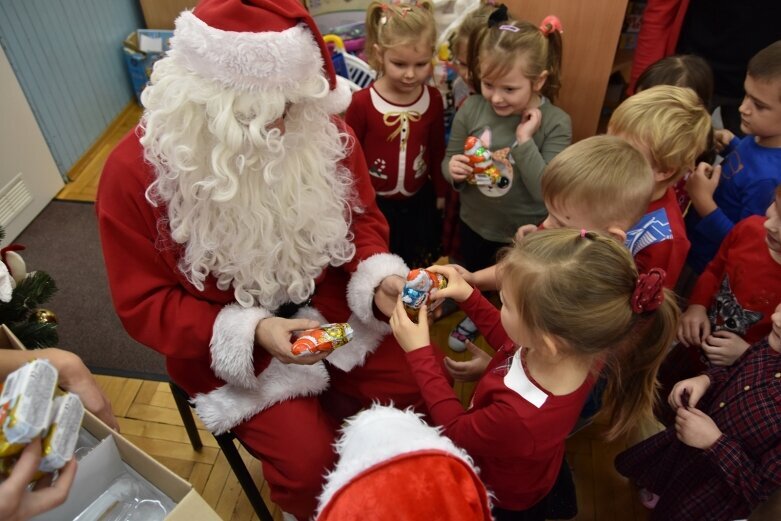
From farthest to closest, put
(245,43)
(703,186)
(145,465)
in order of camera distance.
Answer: (703,186)
(245,43)
(145,465)

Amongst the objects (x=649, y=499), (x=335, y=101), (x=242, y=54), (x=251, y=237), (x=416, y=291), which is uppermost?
(x=242, y=54)

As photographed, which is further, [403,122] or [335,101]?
[403,122]

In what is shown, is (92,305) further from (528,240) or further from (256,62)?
(528,240)

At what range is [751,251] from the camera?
5.66 ft

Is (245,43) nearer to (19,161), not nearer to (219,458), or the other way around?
(219,458)

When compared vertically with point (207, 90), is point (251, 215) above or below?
below

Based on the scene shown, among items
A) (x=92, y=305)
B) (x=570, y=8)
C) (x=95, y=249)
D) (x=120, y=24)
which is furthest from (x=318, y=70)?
(x=120, y=24)

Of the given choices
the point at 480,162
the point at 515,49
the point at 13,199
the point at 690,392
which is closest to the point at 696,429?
the point at 690,392

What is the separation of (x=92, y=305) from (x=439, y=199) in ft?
6.00

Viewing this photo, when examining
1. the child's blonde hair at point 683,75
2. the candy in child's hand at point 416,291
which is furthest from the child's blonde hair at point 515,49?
the candy in child's hand at point 416,291

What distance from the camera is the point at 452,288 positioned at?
1.64 meters

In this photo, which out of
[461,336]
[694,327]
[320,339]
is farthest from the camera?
[461,336]

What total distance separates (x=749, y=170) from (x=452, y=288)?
1.25 metres

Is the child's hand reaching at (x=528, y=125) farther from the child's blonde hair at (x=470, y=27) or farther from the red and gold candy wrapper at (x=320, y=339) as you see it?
the red and gold candy wrapper at (x=320, y=339)
